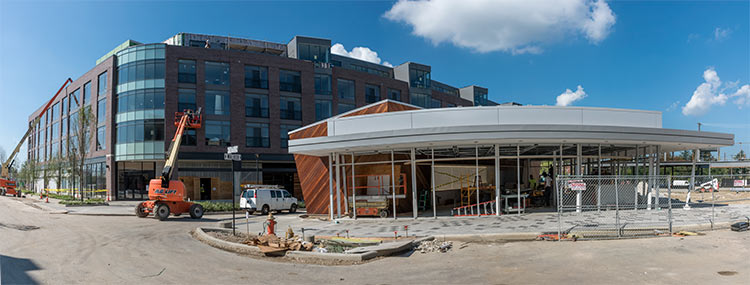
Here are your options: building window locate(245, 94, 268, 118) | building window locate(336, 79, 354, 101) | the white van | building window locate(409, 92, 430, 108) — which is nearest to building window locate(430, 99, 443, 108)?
building window locate(409, 92, 430, 108)

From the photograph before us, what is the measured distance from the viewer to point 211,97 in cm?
4166

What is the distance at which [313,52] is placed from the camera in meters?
49.3

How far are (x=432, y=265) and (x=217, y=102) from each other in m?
35.6

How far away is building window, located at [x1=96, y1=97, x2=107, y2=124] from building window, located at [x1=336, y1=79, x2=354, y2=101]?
2239 cm

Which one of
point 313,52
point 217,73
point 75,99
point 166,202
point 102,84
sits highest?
point 313,52

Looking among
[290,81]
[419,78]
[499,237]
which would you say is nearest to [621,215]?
[499,237]

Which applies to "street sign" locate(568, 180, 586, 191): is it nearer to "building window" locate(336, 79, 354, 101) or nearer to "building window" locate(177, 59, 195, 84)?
"building window" locate(177, 59, 195, 84)

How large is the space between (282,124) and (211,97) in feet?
22.6

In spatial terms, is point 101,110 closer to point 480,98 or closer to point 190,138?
point 190,138

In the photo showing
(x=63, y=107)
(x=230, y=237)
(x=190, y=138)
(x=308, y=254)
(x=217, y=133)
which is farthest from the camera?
(x=63, y=107)

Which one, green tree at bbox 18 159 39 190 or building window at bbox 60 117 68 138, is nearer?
building window at bbox 60 117 68 138

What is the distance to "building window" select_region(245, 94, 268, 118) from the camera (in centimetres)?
4303

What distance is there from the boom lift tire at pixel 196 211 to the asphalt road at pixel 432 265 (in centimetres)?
950

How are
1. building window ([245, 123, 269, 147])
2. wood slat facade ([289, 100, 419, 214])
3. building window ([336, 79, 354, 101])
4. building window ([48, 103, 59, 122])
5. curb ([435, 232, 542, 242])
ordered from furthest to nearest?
building window ([48, 103, 59, 122]) → building window ([336, 79, 354, 101]) → building window ([245, 123, 269, 147]) → wood slat facade ([289, 100, 419, 214]) → curb ([435, 232, 542, 242])
